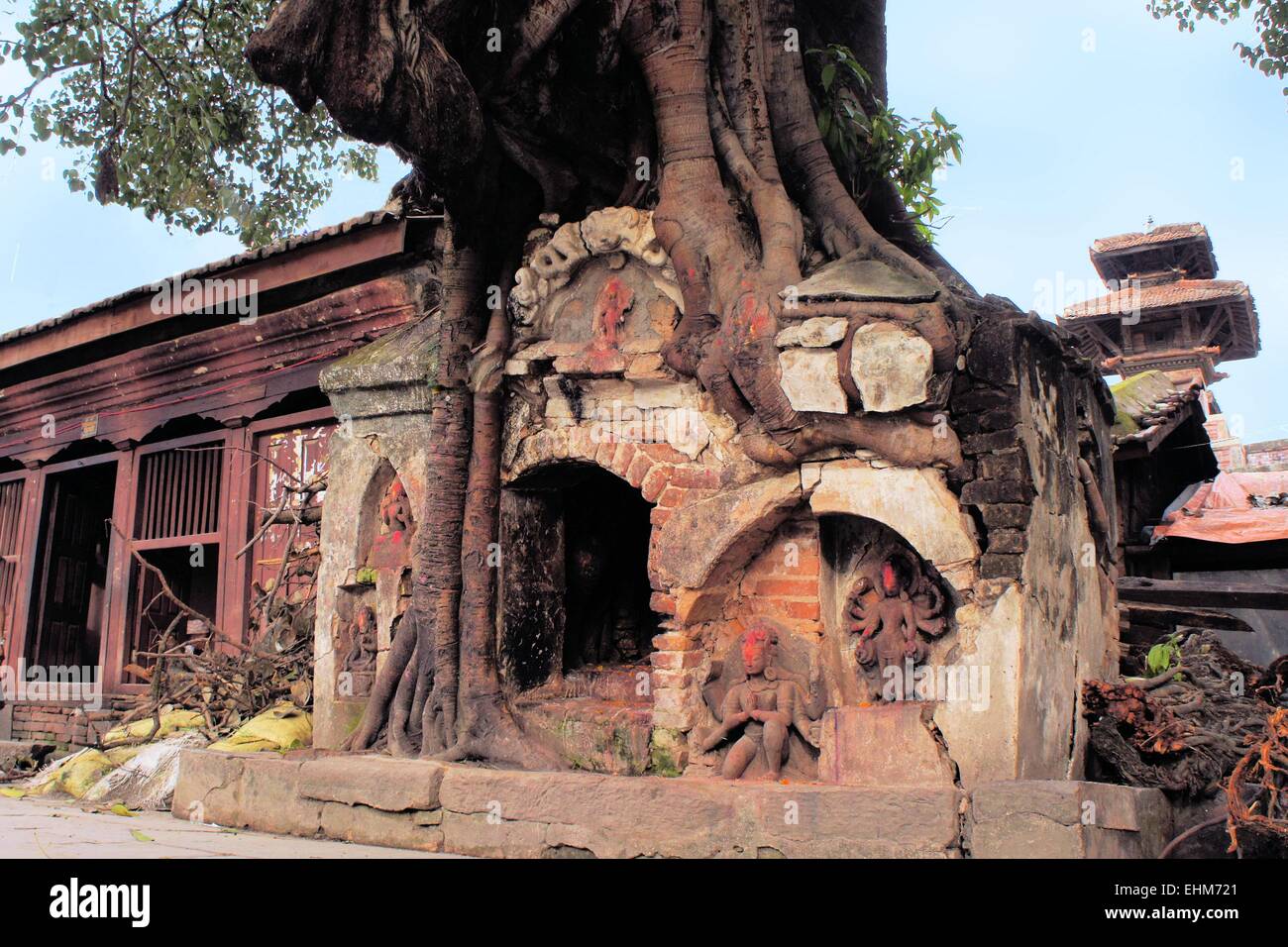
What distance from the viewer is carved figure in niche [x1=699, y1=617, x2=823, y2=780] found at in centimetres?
552

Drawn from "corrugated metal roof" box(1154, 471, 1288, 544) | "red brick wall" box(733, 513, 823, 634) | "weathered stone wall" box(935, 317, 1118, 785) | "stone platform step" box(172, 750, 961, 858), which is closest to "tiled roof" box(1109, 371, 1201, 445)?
"corrugated metal roof" box(1154, 471, 1288, 544)

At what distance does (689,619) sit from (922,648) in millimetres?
1237

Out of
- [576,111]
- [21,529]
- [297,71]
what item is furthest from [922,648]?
[21,529]

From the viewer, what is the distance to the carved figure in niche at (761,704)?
5.52 metres

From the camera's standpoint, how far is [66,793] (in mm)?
7855

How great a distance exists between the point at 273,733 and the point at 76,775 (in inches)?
69.8

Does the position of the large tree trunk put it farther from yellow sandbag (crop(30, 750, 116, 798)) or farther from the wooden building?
yellow sandbag (crop(30, 750, 116, 798))

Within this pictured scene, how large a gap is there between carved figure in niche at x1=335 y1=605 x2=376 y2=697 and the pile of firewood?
14.7 feet

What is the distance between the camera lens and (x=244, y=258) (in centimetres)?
891

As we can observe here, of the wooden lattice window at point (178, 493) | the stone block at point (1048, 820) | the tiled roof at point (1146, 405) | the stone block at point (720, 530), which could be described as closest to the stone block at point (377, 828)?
the stone block at point (720, 530)

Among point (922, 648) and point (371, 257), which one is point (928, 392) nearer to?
point (922, 648)

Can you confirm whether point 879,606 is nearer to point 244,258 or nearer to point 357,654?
point 357,654

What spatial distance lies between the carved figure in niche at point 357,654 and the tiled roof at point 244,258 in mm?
2982
